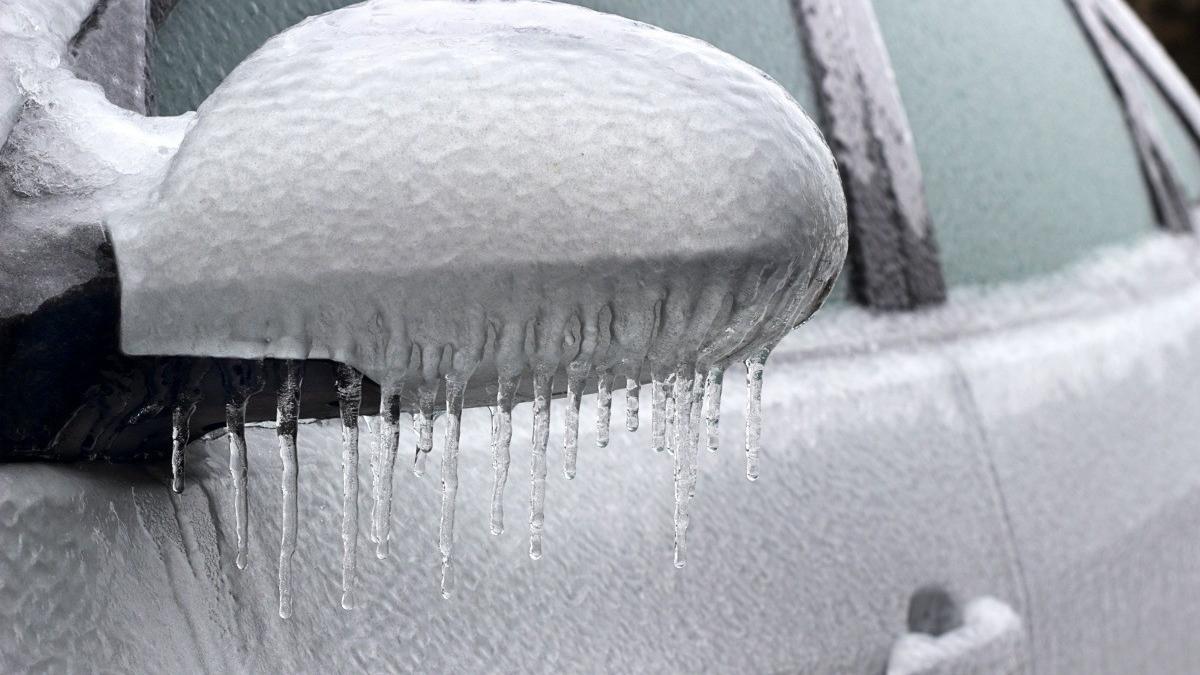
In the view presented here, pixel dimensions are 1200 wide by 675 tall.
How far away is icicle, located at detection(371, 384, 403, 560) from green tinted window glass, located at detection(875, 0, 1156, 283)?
1030 millimetres

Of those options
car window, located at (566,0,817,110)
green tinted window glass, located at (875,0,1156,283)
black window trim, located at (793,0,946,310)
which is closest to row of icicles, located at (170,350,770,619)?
car window, located at (566,0,817,110)

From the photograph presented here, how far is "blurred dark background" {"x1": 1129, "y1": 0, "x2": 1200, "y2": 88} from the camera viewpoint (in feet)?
39.0

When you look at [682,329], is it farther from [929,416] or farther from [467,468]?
[929,416]

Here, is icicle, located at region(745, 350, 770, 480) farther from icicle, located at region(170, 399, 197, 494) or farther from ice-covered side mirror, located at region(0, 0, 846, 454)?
icicle, located at region(170, 399, 197, 494)

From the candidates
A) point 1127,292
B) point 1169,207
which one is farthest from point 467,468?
point 1169,207

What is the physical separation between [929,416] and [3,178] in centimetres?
99

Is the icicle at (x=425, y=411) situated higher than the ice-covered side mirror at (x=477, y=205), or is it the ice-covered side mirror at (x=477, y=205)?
the ice-covered side mirror at (x=477, y=205)

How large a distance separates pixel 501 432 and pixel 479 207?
0.63ft

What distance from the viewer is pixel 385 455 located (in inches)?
28.7

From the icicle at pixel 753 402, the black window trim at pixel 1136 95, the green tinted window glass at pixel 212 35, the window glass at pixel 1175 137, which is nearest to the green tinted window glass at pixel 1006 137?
the black window trim at pixel 1136 95

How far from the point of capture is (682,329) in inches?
24.8

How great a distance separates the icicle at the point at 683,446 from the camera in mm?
698

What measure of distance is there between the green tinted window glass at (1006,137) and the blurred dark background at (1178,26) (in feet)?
35.5

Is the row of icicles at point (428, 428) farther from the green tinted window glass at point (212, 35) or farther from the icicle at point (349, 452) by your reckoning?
the green tinted window glass at point (212, 35)
